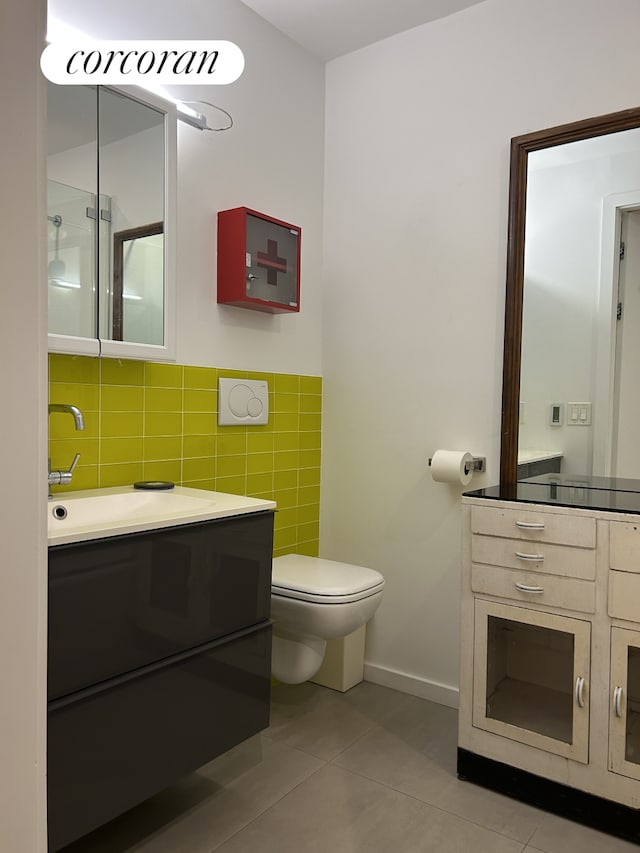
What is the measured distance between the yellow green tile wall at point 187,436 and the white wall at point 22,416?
0.92m

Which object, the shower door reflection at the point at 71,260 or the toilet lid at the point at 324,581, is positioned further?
the toilet lid at the point at 324,581

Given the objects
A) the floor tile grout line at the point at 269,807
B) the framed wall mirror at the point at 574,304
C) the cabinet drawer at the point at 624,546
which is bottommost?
the floor tile grout line at the point at 269,807

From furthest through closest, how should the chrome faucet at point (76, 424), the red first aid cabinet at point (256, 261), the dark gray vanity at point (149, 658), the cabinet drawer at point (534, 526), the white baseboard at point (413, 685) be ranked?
the white baseboard at point (413, 685) → the red first aid cabinet at point (256, 261) → the cabinet drawer at point (534, 526) → the chrome faucet at point (76, 424) → the dark gray vanity at point (149, 658)

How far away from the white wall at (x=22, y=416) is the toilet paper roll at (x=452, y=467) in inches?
64.1

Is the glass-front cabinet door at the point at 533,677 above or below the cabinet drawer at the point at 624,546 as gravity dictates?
below

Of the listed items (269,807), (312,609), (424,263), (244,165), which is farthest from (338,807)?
(244,165)

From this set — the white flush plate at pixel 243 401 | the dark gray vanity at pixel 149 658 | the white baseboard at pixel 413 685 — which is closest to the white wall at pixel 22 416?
the dark gray vanity at pixel 149 658

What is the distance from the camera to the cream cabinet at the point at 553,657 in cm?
165

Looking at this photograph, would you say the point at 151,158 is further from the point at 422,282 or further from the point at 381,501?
the point at 381,501

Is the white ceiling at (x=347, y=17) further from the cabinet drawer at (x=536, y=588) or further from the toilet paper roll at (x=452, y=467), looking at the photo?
the cabinet drawer at (x=536, y=588)

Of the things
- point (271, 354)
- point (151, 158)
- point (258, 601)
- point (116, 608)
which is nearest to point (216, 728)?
point (258, 601)

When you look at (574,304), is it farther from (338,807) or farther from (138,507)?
(338,807)

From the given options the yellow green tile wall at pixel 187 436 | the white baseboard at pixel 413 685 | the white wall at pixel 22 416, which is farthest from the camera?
the white baseboard at pixel 413 685

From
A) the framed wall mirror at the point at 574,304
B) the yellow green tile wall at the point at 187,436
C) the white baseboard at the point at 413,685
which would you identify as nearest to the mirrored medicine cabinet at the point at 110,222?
the yellow green tile wall at the point at 187,436
